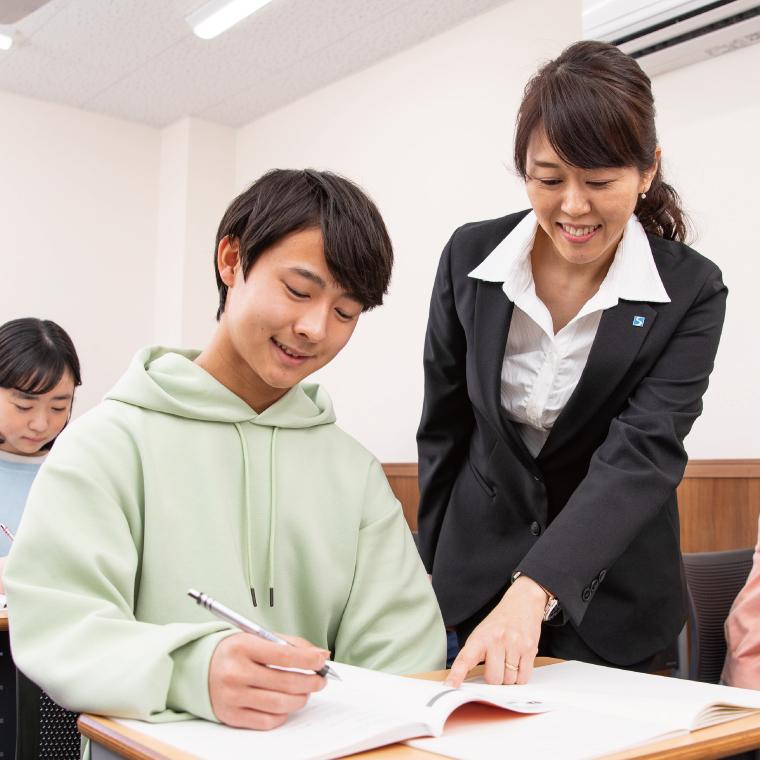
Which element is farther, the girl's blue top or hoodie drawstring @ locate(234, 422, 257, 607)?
the girl's blue top

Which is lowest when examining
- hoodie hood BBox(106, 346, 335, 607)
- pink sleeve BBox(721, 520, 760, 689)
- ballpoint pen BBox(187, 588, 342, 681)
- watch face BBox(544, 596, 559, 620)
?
pink sleeve BBox(721, 520, 760, 689)

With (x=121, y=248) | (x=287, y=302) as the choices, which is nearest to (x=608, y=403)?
(x=287, y=302)

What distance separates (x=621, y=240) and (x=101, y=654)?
934 mm

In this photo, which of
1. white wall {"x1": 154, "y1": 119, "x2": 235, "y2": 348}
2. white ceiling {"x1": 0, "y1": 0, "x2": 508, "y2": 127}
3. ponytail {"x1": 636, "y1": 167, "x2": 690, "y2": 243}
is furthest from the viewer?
white wall {"x1": 154, "y1": 119, "x2": 235, "y2": 348}

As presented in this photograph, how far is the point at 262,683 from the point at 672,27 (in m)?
2.64

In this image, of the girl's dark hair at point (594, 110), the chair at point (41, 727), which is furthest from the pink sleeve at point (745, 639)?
the chair at point (41, 727)

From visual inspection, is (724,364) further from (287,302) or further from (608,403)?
(287,302)

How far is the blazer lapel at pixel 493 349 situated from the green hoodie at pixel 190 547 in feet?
0.62

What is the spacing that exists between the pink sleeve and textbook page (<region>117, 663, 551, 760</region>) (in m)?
0.60

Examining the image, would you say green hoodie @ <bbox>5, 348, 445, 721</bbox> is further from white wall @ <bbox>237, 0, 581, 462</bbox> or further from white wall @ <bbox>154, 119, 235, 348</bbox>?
white wall @ <bbox>154, 119, 235, 348</bbox>

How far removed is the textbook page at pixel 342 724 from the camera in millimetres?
701

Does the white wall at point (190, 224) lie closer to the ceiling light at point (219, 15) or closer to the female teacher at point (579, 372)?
the ceiling light at point (219, 15)

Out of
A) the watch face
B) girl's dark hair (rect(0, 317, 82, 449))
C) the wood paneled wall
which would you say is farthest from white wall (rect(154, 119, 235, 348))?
the watch face

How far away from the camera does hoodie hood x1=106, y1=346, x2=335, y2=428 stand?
1151 mm
